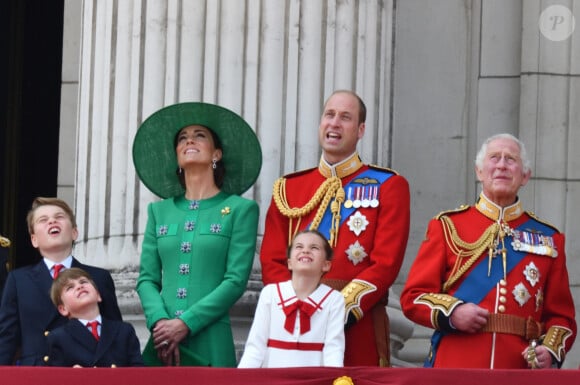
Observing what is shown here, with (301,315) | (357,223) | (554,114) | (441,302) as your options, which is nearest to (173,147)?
(357,223)

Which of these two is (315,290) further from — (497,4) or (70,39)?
(70,39)

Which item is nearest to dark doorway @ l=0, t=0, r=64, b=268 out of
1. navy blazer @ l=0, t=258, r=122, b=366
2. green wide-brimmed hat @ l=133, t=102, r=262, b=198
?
green wide-brimmed hat @ l=133, t=102, r=262, b=198

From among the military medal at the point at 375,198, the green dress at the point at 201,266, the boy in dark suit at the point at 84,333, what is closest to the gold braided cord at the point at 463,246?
A: the military medal at the point at 375,198

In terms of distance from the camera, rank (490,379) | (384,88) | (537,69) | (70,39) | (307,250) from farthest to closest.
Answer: (70,39), (537,69), (384,88), (307,250), (490,379)

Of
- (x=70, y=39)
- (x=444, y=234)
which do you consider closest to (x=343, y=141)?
(x=444, y=234)

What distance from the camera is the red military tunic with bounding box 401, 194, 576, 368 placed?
8797 millimetres

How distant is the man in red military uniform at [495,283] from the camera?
8.78 m

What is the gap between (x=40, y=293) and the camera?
354 inches

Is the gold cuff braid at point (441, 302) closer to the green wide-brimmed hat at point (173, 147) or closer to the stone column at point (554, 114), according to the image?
the green wide-brimmed hat at point (173, 147)

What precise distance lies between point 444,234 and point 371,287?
413 mm

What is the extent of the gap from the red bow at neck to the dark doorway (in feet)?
18.5

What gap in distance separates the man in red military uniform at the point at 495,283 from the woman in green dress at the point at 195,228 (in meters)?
0.85

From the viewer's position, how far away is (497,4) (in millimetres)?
11641

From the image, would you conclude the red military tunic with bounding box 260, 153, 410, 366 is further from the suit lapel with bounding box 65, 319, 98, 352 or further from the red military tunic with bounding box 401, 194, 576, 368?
the suit lapel with bounding box 65, 319, 98, 352
